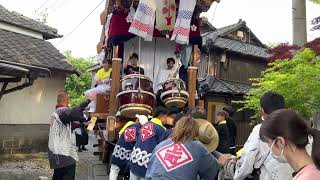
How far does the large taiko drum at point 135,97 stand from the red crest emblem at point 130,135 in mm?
868

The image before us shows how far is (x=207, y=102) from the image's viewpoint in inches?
849

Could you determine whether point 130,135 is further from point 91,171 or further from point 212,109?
point 212,109

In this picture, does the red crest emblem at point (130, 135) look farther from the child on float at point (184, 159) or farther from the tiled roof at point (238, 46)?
the tiled roof at point (238, 46)

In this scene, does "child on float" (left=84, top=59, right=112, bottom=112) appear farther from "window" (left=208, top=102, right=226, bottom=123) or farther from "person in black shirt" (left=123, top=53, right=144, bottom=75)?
"window" (left=208, top=102, right=226, bottom=123)

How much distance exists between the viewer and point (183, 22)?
859 cm

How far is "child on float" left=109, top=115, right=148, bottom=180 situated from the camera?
6410 millimetres

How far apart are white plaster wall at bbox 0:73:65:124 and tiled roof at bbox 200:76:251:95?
8.62 meters

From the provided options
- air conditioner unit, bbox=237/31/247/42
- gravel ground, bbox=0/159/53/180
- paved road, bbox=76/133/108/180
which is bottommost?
gravel ground, bbox=0/159/53/180

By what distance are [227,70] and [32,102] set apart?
42.4 ft

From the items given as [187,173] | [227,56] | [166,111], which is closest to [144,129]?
[166,111]

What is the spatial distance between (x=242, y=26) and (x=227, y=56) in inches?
209

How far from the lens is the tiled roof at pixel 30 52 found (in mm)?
13777

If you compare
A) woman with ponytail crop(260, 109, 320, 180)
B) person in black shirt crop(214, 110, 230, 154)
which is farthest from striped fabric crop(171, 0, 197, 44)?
woman with ponytail crop(260, 109, 320, 180)

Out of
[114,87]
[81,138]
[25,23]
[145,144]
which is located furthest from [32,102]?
[145,144]
